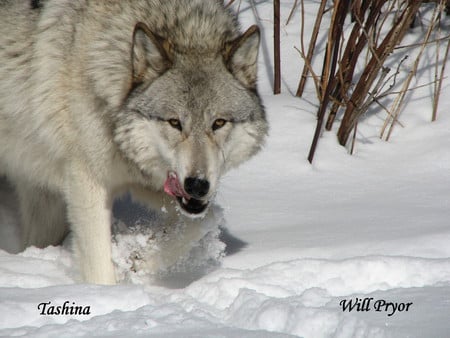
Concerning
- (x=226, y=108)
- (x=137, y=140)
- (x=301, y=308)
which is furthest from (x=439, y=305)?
(x=137, y=140)

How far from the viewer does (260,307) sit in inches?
132

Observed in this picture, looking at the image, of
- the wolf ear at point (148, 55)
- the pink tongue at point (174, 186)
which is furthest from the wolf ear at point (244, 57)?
the pink tongue at point (174, 186)

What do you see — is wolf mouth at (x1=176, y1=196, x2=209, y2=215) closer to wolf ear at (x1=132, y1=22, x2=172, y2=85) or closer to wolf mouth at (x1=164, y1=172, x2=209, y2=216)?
wolf mouth at (x1=164, y1=172, x2=209, y2=216)

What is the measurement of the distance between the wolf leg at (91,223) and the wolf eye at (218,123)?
0.72m

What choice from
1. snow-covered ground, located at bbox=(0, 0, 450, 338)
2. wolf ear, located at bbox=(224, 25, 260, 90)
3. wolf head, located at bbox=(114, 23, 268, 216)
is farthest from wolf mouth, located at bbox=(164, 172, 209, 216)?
wolf ear, located at bbox=(224, 25, 260, 90)

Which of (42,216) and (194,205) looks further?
(42,216)

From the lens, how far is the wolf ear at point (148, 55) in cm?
377

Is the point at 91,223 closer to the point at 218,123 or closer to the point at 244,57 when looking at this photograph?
the point at 218,123

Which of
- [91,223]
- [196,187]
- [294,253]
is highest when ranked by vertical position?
[196,187]

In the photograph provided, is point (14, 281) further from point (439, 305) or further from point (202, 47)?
point (439, 305)

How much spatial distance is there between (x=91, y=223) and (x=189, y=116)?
838 mm

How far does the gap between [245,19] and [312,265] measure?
413 centimetres

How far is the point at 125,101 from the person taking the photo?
3863mm

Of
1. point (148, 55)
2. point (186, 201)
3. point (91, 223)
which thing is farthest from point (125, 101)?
point (91, 223)
